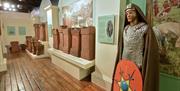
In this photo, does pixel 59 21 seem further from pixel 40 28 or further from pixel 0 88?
pixel 0 88

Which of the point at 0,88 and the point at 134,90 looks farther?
the point at 0,88

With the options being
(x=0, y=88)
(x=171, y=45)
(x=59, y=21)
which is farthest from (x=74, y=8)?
(x=171, y=45)

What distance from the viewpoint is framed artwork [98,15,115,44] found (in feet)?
8.38

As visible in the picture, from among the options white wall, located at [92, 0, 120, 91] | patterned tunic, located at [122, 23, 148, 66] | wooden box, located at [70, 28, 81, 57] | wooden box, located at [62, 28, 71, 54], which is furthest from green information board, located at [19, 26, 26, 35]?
patterned tunic, located at [122, 23, 148, 66]

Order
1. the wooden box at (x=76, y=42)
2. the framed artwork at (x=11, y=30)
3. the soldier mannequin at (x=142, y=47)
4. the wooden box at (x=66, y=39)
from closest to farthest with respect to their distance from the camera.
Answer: the soldier mannequin at (x=142, y=47) → the wooden box at (x=76, y=42) → the wooden box at (x=66, y=39) → the framed artwork at (x=11, y=30)

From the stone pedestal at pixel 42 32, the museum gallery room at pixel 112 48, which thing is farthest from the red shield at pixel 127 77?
the stone pedestal at pixel 42 32

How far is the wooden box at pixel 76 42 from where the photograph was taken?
3.56 metres

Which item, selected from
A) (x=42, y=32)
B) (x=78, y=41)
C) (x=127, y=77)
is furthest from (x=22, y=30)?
(x=127, y=77)

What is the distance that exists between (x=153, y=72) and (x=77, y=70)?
2122mm

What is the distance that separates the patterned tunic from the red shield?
83mm

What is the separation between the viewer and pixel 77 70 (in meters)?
3.33

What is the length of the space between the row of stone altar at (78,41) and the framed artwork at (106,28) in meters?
0.35

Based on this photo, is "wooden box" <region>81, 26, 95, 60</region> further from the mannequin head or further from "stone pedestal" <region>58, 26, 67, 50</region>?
the mannequin head

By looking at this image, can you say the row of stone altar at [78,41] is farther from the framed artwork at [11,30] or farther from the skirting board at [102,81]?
the framed artwork at [11,30]
